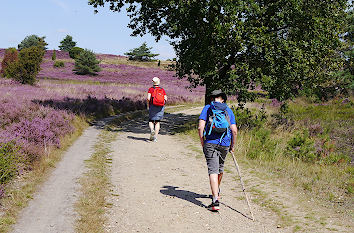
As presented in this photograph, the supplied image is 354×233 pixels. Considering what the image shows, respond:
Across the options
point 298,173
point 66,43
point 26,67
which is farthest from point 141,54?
point 298,173

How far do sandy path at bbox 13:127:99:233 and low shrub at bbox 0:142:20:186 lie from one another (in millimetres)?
643

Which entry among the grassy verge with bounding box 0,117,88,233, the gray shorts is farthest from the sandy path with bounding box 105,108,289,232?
the grassy verge with bounding box 0,117,88,233

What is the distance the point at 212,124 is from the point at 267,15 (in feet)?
29.5

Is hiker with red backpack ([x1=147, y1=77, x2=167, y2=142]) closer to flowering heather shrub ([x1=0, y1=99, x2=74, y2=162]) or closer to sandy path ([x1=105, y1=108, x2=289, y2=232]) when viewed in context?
sandy path ([x1=105, y1=108, x2=289, y2=232])

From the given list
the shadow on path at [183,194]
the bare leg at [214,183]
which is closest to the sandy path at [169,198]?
the shadow on path at [183,194]

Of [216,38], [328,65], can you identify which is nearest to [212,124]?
[216,38]

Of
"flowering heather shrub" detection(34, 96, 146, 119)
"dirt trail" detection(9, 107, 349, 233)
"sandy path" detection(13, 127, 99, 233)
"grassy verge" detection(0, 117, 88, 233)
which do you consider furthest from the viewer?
"flowering heather shrub" detection(34, 96, 146, 119)

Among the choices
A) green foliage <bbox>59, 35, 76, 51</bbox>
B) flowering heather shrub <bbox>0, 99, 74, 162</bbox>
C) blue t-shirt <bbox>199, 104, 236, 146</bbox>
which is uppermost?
green foliage <bbox>59, 35, 76, 51</bbox>

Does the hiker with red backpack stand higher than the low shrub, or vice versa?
the hiker with red backpack

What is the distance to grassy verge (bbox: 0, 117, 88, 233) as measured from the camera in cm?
532

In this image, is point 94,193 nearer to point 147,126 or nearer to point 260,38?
point 260,38

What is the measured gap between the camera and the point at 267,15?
526 inches

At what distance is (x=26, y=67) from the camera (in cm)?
2688

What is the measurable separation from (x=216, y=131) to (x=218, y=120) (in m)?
0.20
